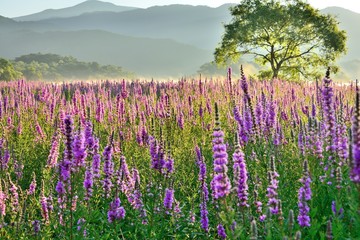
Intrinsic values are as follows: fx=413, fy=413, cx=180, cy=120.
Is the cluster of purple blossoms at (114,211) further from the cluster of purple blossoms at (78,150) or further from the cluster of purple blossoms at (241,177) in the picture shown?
the cluster of purple blossoms at (241,177)

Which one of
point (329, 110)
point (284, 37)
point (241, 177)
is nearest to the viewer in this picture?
point (241, 177)

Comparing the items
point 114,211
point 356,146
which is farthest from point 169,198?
point 356,146

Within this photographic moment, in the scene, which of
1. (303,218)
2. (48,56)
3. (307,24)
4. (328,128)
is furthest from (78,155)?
(48,56)

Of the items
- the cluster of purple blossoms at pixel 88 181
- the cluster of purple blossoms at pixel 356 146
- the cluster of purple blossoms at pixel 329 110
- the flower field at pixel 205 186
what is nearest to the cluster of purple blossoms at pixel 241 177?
the flower field at pixel 205 186

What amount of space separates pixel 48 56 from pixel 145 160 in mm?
153478

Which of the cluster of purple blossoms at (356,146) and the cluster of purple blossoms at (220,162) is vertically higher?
the cluster of purple blossoms at (356,146)

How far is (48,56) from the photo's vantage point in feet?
495

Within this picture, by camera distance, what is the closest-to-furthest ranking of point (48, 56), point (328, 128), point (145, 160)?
point (328, 128)
point (145, 160)
point (48, 56)

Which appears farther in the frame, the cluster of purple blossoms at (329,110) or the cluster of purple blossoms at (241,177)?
the cluster of purple blossoms at (329,110)

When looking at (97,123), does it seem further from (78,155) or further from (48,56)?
(48,56)

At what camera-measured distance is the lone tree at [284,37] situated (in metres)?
41.7

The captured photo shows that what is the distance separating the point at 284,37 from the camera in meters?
43.5

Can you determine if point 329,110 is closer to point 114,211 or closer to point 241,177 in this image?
point 241,177

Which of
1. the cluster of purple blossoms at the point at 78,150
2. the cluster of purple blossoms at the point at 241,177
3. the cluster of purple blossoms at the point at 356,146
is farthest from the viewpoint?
the cluster of purple blossoms at the point at 78,150
